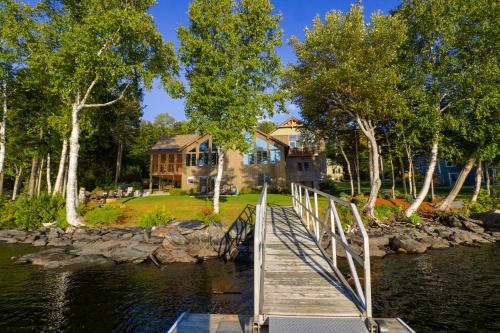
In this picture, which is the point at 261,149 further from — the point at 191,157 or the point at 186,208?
the point at 186,208

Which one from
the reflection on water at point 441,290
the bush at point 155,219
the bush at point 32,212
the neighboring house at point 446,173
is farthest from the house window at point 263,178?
the neighboring house at point 446,173

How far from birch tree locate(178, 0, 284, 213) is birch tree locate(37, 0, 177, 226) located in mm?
2638

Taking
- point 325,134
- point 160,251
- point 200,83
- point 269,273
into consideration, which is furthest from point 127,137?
point 269,273

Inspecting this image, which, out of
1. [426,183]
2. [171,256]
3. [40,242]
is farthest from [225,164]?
[171,256]

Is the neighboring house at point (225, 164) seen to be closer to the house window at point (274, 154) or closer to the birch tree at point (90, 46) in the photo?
the house window at point (274, 154)

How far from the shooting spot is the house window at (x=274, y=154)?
34.2 meters

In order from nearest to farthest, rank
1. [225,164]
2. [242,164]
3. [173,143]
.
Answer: [242,164], [225,164], [173,143]

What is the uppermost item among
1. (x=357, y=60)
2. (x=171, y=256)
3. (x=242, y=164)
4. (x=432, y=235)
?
(x=357, y=60)

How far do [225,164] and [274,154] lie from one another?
20.8 feet

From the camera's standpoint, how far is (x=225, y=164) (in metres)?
35.3

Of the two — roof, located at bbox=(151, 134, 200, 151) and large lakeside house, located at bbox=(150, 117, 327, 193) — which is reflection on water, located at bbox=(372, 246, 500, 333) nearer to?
large lakeside house, located at bbox=(150, 117, 327, 193)

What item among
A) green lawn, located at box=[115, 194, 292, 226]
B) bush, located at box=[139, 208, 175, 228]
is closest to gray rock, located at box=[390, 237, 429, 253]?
green lawn, located at box=[115, 194, 292, 226]

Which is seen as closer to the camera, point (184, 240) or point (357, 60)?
point (184, 240)

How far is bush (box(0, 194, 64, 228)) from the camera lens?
20.2 m
